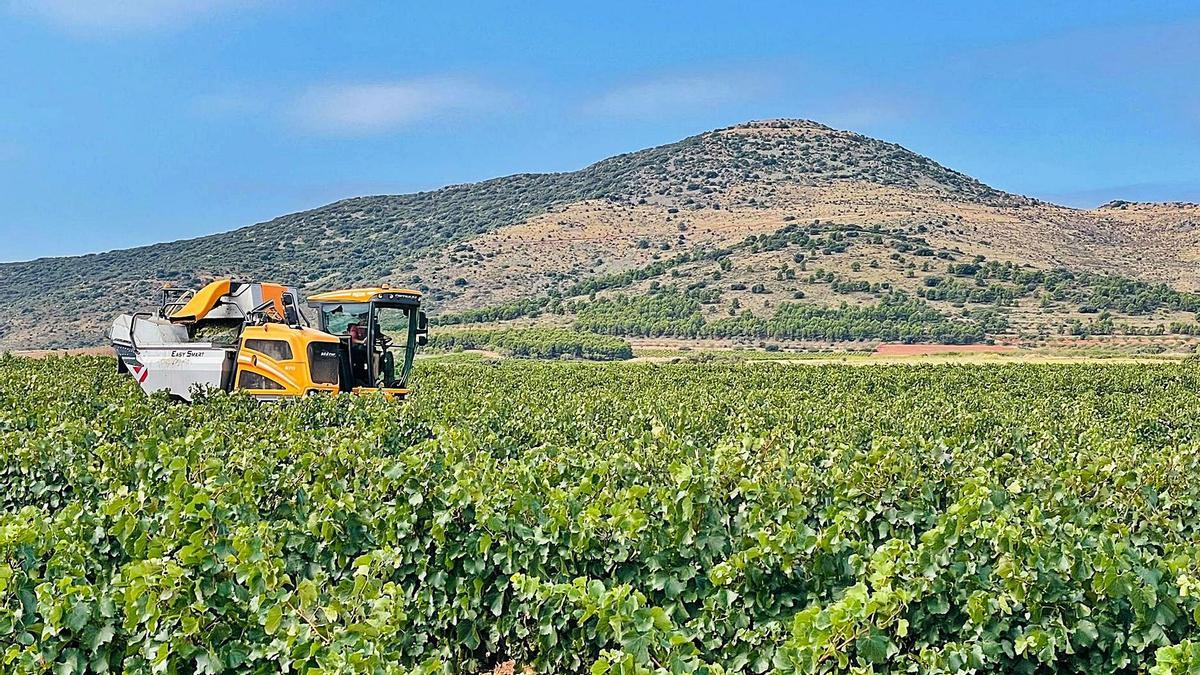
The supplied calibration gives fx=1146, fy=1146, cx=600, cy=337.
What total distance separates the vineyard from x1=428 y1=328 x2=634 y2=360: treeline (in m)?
42.7

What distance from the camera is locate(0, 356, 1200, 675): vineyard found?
555 cm

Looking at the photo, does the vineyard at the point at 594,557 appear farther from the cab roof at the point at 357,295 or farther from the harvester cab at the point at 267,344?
the cab roof at the point at 357,295

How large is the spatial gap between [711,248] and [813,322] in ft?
81.9

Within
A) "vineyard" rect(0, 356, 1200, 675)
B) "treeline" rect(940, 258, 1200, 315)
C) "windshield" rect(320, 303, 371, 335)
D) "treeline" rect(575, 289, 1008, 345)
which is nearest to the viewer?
"vineyard" rect(0, 356, 1200, 675)

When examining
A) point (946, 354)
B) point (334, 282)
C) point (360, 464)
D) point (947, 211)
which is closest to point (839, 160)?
point (947, 211)

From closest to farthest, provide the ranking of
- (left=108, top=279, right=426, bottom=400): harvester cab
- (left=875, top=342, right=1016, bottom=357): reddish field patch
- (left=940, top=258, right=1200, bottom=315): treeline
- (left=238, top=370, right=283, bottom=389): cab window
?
(left=108, top=279, right=426, bottom=400): harvester cab < (left=238, top=370, right=283, bottom=389): cab window < (left=875, top=342, right=1016, bottom=357): reddish field patch < (left=940, top=258, right=1200, bottom=315): treeline

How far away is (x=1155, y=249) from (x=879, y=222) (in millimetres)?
21081

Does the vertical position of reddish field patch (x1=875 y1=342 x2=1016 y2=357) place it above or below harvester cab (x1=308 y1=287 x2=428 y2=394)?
below

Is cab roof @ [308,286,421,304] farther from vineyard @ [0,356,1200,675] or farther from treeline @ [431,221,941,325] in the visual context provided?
A: treeline @ [431,221,941,325]

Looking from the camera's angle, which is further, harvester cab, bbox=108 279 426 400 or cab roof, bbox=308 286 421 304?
cab roof, bbox=308 286 421 304

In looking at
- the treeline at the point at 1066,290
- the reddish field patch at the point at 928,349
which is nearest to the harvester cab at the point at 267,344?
the reddish field patch at the point at 928,349

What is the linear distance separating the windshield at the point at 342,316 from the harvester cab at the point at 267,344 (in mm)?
22

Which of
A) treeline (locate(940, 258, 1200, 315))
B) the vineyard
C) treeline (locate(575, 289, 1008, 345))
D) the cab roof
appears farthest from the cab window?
treeline (locate(940, 258, 1200, 315))

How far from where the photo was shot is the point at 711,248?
87.7 m
